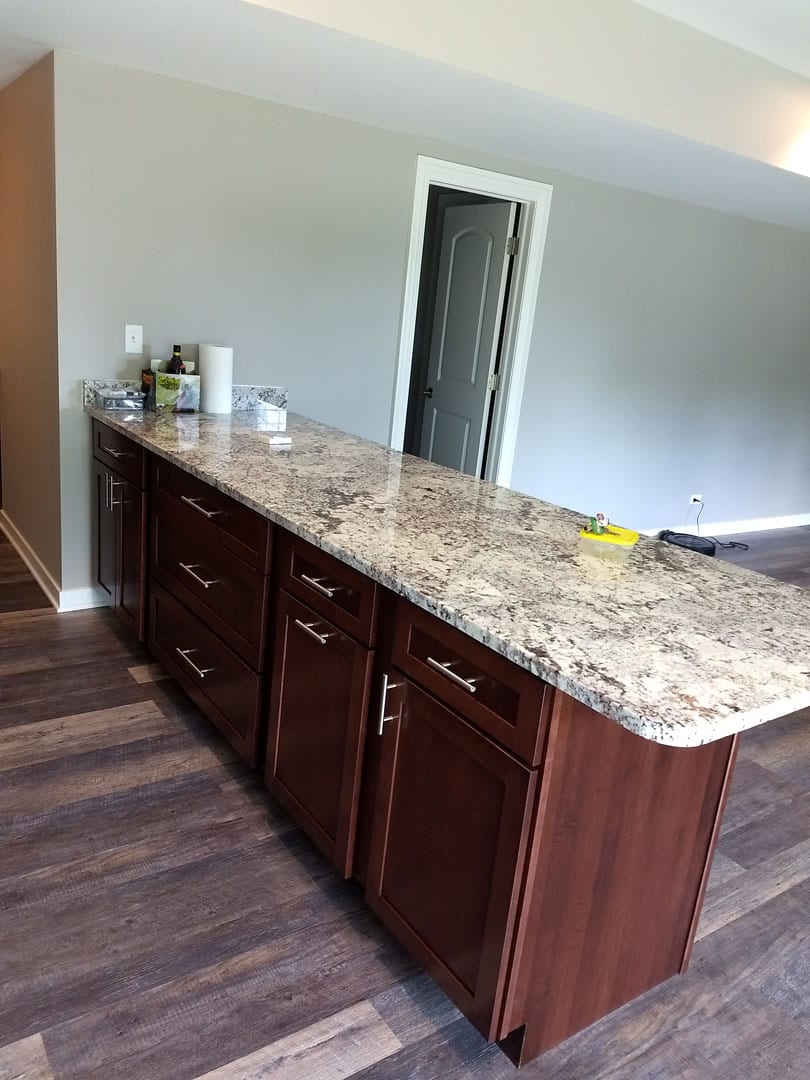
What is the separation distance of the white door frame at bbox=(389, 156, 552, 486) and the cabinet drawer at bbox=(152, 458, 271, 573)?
1708mm

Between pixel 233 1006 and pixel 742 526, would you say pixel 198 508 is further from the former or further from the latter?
pixel 742 526


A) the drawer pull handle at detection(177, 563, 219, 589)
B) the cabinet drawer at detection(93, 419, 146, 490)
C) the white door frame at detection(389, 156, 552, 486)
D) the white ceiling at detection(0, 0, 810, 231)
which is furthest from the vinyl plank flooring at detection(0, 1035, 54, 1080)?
the white door frame at detection(389, 156, 552, 486)

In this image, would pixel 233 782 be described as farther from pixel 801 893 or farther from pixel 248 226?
pixel 248 226

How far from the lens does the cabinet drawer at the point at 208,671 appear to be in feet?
7.38

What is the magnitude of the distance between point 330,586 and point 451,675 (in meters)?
0.46

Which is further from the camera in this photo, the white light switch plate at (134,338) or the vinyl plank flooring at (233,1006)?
the white light switch plate at (134,338)

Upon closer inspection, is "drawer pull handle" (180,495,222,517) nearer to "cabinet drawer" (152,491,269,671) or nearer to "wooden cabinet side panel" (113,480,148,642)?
"cabinet drawer" (152,491,269,671)

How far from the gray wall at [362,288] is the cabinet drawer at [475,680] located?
2301mm

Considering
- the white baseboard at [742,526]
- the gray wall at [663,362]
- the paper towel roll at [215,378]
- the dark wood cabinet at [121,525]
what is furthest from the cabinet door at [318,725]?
the white baseboard at [742,526]

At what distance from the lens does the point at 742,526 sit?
6.04 m

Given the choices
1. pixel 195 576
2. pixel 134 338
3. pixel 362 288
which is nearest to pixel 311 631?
pixel 195 576

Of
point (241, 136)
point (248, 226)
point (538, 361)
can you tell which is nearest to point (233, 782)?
point (248, 226)

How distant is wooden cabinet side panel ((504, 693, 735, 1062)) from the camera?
53.5 inches

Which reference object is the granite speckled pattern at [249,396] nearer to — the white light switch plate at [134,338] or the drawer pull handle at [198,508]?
the white light switch plate at [134,338]
